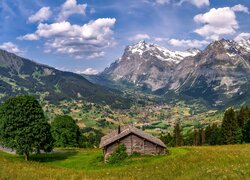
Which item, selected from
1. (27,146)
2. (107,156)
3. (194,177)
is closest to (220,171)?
(194,177)

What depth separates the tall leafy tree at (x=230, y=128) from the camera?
121725 mm

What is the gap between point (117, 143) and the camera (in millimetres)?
62812

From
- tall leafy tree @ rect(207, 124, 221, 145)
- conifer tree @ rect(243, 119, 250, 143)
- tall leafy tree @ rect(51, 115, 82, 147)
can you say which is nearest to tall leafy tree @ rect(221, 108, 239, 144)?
tall leafy tree @ rect(207, 124, 221, 145)

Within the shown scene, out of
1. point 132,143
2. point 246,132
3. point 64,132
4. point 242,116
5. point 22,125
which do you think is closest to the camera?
point 132,143

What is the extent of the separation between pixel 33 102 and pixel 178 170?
47.6 meters

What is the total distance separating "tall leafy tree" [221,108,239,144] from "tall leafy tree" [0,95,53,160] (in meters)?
78.1

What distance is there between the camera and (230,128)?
403 feet

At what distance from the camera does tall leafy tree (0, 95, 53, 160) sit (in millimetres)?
64062

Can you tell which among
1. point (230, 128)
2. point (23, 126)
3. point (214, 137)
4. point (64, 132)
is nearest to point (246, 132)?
point (230, 128)

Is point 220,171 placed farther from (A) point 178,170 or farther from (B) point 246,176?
(A) point 178,170

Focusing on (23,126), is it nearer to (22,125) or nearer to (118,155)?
(22,125)

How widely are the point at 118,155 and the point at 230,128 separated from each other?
2961 inches

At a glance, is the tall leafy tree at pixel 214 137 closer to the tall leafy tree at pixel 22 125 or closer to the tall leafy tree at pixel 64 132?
the tall leafy tree at pixel 64 132

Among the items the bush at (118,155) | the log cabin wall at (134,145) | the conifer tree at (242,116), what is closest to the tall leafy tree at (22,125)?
the log cabin wall at (134,145)
